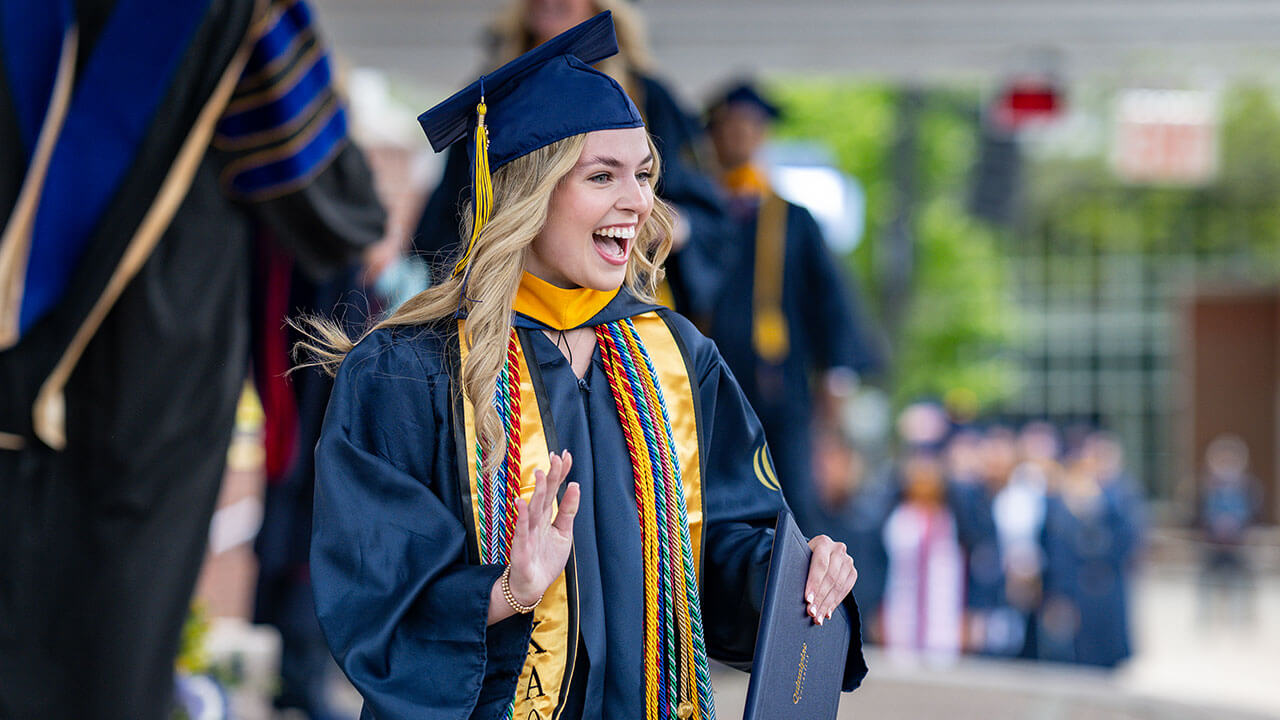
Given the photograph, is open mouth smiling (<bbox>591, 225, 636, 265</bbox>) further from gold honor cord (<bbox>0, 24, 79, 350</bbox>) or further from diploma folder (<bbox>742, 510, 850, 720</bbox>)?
gold honor cord (<bbox>0, 24, 79, 350</bbox>)

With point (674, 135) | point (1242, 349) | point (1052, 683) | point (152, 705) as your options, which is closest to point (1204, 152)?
point (1052, 683)

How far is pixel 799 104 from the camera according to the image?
67.0 ft

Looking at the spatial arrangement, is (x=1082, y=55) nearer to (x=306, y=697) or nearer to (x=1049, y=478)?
(x=306, y=697)

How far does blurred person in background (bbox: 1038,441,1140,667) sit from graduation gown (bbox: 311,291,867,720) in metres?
11.7

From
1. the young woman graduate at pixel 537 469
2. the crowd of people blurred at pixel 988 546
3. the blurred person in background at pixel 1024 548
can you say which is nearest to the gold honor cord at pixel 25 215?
the young woman graduate at pixel 537 469

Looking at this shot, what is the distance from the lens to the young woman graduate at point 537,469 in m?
1.99

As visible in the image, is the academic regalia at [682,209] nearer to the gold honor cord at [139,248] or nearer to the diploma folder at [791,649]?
the gold honor cord at [139,248]

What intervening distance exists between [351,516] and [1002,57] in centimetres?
661

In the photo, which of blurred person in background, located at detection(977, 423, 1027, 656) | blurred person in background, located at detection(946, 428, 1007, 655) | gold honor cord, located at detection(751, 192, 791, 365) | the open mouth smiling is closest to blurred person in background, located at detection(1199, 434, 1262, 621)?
blurred person in background, located at detection(977, 423, 1027, 656)

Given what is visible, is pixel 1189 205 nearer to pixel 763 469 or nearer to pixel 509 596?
pixel 763 469

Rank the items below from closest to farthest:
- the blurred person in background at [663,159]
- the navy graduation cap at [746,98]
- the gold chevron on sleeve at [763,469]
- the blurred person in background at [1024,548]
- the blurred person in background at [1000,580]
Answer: the gold chevron on sleeve at [763,469], the blurred person in background at [663,159], the navy graduation cap at [746,98], the blurred person in background at [1000,580], the blurred person in background at [1024,548]

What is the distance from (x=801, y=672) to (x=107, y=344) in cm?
166

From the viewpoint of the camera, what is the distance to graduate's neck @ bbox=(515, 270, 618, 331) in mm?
2188

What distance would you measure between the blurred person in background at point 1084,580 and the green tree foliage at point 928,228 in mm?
5633
